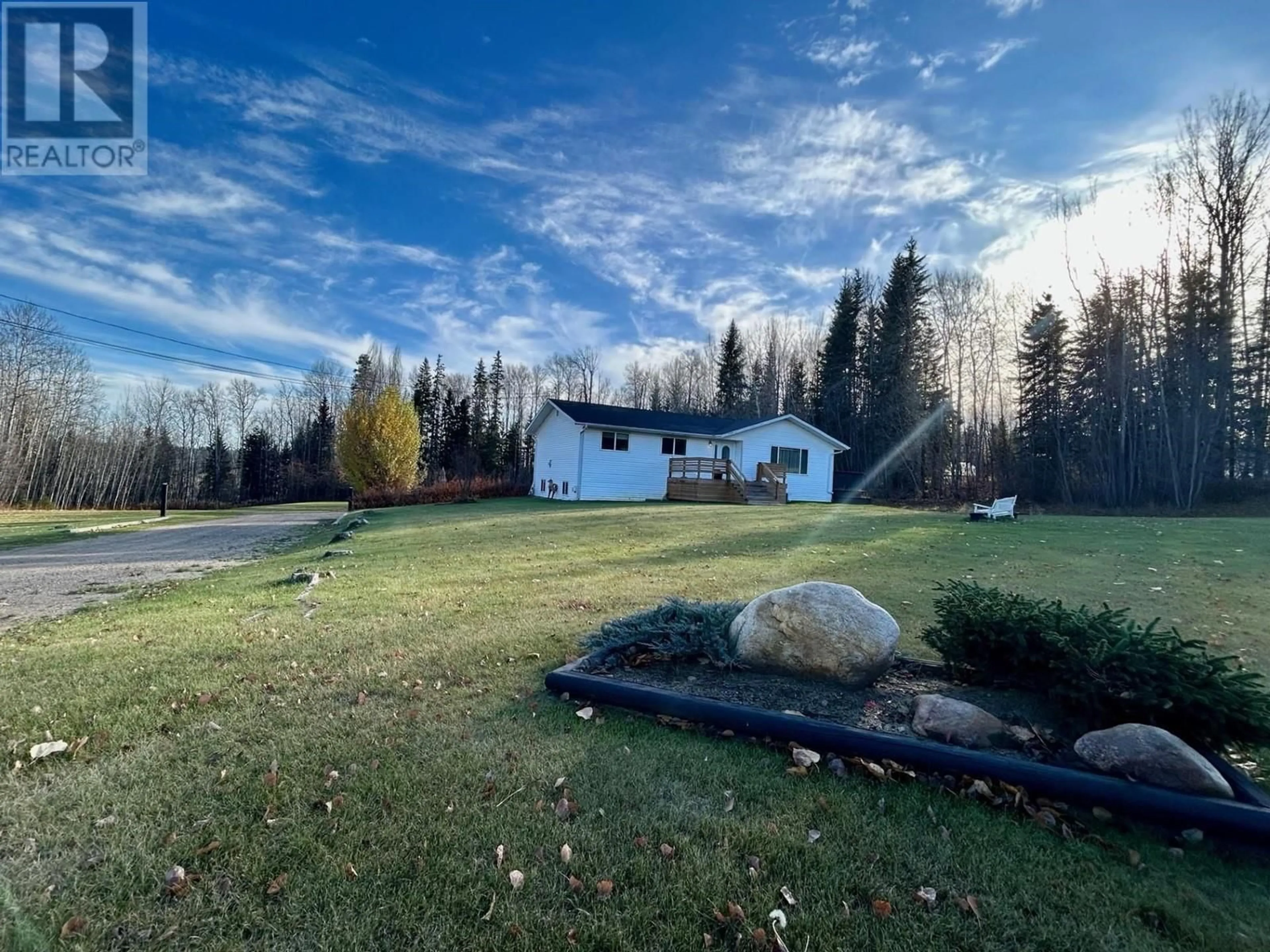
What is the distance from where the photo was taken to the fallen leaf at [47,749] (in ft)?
9.59

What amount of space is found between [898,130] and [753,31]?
3677 mm

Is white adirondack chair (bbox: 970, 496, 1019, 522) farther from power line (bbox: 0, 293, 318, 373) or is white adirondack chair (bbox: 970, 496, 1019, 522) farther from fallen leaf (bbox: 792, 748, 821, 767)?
power line (bbox: 0, 293, 318, 373)

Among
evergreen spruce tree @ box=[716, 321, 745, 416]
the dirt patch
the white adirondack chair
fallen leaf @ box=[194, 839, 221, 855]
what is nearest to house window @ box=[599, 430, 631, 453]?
the white adirondack chair

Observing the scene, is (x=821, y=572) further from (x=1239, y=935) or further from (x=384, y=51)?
(x=384, y=51)

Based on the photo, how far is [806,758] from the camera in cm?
290

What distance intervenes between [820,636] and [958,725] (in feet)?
3.17

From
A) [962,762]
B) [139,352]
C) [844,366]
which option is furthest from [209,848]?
[844,366]

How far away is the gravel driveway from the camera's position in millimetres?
7320

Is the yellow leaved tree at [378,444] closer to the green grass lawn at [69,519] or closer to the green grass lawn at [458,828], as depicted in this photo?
the green grass lawn at [69,519]

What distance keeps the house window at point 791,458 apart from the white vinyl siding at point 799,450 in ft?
0.31

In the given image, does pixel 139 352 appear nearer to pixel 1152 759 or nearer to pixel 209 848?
pixel 209 848

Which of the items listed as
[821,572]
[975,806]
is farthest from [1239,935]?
[821,572]

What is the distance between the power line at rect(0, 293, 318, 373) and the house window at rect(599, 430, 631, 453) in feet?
73.2

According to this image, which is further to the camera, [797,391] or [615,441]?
[797,391]
